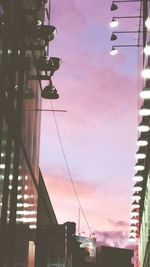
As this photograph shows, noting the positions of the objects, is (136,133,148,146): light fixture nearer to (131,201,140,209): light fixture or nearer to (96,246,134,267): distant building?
(131,201,140,209): light fixture

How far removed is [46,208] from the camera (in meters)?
35.9

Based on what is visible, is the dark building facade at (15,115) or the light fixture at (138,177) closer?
the dark building facade at (15,115)

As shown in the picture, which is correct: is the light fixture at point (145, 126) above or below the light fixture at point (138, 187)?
above

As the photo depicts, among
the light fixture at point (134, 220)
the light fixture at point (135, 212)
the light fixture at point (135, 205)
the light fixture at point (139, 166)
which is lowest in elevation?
A: the light fixture at point (134, 220)

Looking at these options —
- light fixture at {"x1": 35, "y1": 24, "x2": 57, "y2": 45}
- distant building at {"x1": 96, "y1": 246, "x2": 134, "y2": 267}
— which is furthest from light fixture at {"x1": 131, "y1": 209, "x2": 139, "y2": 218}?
light fixture at {"x1": 35, "y1": 24, "x2": 57, "y2": 45}

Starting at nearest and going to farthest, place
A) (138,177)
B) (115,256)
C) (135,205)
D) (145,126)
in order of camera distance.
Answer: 1. (145,126)
2. (138,177)
3. (135,205)
4. (115,256)

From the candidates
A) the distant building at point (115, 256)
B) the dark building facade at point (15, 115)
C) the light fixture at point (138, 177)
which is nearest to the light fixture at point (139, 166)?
the light fixture at point (138, 177)

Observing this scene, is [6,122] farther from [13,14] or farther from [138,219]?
[138,219]

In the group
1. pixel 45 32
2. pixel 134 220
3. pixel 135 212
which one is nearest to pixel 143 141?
pixel 45 32

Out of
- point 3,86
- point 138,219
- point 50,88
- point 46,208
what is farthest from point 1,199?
point 138,219

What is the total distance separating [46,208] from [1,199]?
22613 mm

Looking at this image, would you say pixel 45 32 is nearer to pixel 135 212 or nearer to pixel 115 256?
pixel 135 212

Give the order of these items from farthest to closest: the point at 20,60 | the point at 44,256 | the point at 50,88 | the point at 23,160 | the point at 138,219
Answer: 1. the point at 138,219
2. the point at 44,256
3. the point at 23,160
4. the point at 50,88
5. the point at 20,60

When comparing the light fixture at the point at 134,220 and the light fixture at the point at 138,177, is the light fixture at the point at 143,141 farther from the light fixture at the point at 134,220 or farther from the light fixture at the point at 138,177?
the light fixture at the point at 134,220
